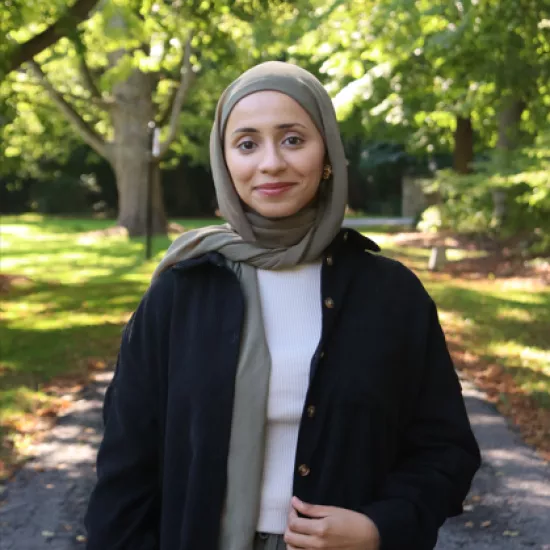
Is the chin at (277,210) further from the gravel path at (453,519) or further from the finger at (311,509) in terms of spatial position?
the gravel path at (453,519)

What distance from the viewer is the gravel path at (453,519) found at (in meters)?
4.36

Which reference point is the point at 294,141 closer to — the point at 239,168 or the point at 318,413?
the point at 239,168

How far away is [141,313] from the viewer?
189 centimetres

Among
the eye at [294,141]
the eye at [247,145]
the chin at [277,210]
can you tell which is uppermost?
the eye at [294,141]

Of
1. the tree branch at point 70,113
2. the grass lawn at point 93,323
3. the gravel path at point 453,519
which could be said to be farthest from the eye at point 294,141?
the tree branch at point 70,113

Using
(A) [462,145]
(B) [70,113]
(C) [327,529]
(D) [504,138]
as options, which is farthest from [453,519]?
(A) [462,145]

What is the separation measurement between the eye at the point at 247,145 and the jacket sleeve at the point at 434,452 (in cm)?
57

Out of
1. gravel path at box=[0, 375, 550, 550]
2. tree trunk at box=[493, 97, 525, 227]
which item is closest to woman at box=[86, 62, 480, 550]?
gravel path at box=[0, 375, 550, 550]

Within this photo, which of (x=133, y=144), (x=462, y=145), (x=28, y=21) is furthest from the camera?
(x=462, y=145)

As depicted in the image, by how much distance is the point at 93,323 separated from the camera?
10.7 meters

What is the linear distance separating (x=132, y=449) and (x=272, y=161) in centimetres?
72

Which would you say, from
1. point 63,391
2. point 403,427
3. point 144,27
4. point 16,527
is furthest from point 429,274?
point 403,427

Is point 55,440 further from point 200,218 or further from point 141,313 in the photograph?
point 200,218

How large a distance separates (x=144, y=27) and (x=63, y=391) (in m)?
6.42
